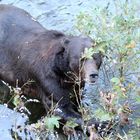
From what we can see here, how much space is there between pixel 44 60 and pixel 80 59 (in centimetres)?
104

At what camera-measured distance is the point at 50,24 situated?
27.5 ft

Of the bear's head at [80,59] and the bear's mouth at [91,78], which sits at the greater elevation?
the bear's head at [80,59]

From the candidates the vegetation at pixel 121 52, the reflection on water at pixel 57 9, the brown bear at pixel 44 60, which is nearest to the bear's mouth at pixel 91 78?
the brown bear at pixel 44 60

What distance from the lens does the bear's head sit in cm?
551

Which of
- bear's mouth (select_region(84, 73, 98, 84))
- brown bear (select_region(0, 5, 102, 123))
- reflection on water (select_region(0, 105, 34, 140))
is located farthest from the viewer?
reflection on water (select_region(0, 105, 34, 140))

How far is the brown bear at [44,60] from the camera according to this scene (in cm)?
574

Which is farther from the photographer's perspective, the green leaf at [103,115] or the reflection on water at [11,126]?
the reflection on water at [11,126]

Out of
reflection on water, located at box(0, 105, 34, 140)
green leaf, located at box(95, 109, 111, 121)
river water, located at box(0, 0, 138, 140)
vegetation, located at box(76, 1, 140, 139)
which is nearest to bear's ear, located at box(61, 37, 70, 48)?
vegetation, located at box(76, 1, 140, 139)

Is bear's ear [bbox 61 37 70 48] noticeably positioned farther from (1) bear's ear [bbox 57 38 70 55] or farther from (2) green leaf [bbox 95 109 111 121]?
(2) green leaf [bbox 95 109 111 121]

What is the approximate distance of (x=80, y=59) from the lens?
5461mm

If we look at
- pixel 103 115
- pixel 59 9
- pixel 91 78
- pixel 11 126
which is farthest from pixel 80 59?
pixel 59 9

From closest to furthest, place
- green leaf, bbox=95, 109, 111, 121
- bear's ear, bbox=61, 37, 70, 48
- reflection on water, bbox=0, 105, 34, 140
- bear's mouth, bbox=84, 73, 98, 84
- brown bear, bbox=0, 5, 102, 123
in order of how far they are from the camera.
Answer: green leaf, bbox=95, 109, 111, 121 < bear's mouth, bbox=84, 73, 98, 84 < brown bear, bbox=0, 5, 102, 123 < bear's ear, bbox=61, 37, 70, 48 < reflection on water, bbox=0, 105, 34, 140

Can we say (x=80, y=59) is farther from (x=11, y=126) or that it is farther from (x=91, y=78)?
(x=11, y=126)

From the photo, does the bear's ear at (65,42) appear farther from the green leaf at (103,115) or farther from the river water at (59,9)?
the river water at (59,9)
